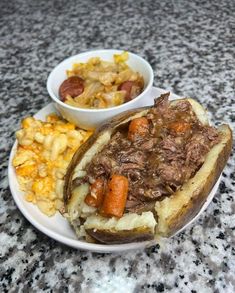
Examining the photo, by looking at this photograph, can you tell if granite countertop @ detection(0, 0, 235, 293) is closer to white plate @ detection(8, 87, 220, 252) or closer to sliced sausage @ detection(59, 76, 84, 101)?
white plate @ detection(8, 87, 220, 252)

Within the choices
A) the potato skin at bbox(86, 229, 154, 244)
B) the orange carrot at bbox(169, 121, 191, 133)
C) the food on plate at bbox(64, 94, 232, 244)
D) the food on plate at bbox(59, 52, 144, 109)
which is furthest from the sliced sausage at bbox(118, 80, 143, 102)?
the potato skin at bbox(86, 229, 154, 244)

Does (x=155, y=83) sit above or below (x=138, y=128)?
below

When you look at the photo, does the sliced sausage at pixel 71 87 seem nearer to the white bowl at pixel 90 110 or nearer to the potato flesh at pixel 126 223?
the white bowl at pixel 90 110

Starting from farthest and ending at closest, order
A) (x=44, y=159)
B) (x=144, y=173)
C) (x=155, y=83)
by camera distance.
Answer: (x=155, y=83) → (x=44, y=159) → (x=144, y=173)

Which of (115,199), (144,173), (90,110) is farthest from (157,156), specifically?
(90,110)

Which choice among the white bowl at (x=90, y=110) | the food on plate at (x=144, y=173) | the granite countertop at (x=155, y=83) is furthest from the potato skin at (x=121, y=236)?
the white bowl at (x=90, y=110)

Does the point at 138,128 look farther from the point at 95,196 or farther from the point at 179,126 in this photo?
the point at 95,196
